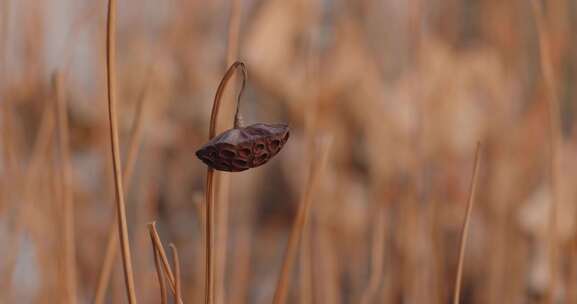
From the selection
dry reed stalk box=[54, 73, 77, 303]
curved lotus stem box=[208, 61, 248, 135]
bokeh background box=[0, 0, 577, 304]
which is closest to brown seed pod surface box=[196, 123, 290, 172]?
curved lotus stem box=[208, 61, 248, 135]

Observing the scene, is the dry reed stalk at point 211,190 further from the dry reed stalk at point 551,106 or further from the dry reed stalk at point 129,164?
the dry reed stalk at point 551,106

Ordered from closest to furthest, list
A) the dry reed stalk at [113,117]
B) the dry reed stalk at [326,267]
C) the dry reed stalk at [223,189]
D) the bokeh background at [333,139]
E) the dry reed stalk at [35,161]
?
1. the dry reed stalk at [113,117]
2. the dry reed stalk at [223,189]
3. the dry reed stalk at [35,161]
4. the dry reed stalk at [326,267]
5. the bokeh background at [333,139]

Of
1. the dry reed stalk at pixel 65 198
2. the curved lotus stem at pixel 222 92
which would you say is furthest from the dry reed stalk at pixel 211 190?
the dry reed stalk at pixel 65 198

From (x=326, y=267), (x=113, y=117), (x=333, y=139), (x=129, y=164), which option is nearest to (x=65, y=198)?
(x=129, y=164)

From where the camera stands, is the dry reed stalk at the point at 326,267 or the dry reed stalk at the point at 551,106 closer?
the dry reed stalk at the point at 551,106

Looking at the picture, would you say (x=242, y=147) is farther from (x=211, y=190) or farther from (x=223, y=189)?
(x=223, y=189)
